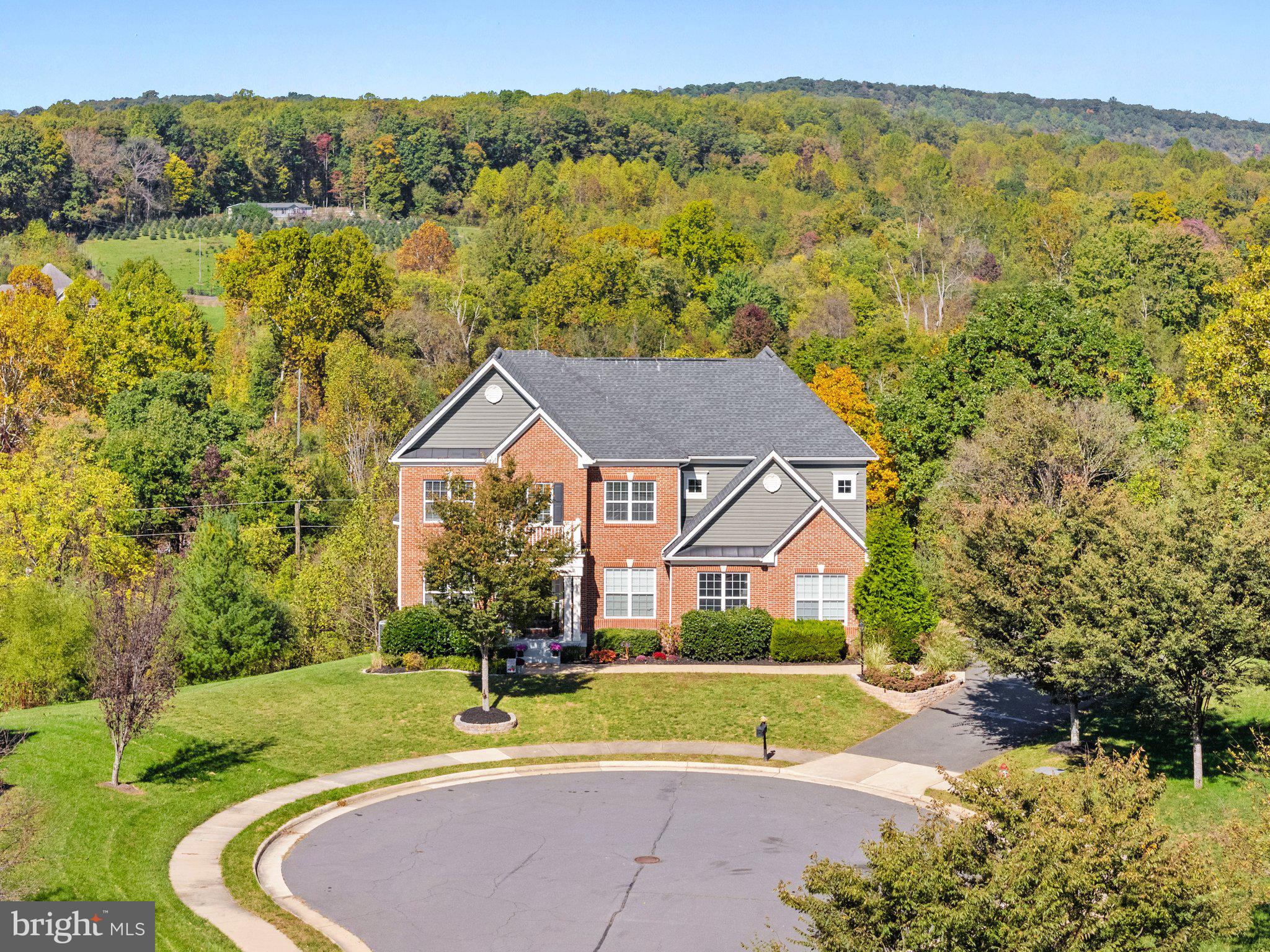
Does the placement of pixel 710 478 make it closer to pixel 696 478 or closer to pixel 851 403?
pixel 696 478

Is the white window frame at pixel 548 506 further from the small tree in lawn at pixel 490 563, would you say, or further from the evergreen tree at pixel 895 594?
the evergreen tree at pixel 895 594

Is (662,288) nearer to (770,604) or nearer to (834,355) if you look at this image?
(834,355)

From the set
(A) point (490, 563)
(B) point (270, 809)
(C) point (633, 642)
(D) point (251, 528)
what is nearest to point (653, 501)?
(C) point (633, 642)

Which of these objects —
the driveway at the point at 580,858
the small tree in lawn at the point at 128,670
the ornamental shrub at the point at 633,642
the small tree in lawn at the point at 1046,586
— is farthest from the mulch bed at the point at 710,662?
the small tree in lawn at the point at 128,670

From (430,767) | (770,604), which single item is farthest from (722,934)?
(770,604)

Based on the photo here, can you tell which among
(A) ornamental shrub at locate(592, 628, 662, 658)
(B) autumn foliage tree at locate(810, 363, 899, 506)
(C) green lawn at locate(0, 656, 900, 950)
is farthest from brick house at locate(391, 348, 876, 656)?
(B) autumn foliage tree at locate(810, 363, 899, 506)

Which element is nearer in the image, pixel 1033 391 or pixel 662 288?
pixel 1033 391
